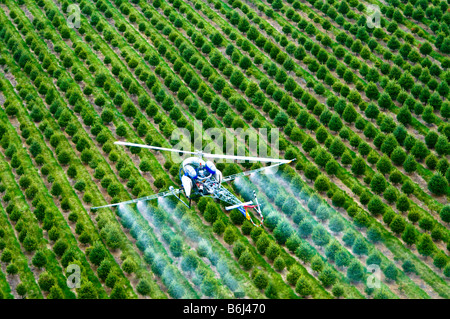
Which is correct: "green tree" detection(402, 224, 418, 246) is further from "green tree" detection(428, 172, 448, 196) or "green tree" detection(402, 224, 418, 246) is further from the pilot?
the pilot

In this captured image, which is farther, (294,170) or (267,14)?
(267,14)

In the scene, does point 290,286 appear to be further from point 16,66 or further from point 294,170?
point 16,66

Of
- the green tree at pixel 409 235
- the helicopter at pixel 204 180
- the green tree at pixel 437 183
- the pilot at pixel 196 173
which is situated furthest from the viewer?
the green tree at pixel 437 183

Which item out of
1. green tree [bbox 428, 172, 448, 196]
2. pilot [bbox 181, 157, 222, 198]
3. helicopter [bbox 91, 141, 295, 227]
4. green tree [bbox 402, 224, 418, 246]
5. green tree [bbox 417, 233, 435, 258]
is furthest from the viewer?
green tree [bbox 428, 172, 448, 196]

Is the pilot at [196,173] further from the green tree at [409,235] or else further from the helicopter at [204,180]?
the green tree at [409,235]

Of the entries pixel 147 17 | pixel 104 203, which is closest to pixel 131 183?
pixel 104 203

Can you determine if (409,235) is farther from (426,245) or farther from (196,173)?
(196,173)

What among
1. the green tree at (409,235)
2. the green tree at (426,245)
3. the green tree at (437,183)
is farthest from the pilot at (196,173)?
the green tree at (437,183)

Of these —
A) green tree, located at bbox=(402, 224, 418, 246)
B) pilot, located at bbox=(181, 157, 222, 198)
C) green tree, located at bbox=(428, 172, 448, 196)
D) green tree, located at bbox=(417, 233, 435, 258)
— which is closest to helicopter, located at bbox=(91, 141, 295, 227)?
pilot, located at bbox=(181, 157, 222, 198)
